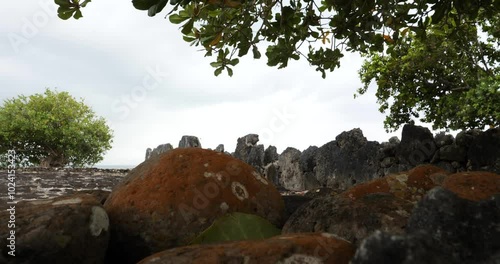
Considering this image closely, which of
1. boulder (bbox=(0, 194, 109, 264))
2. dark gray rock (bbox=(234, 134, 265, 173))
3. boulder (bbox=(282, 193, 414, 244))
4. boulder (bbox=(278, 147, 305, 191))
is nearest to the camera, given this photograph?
boulder (bbox=(282, 193, 414, 244))

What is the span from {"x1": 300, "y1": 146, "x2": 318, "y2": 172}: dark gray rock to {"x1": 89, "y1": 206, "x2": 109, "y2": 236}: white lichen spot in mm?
12567

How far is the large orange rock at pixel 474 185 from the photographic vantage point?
3390 mm

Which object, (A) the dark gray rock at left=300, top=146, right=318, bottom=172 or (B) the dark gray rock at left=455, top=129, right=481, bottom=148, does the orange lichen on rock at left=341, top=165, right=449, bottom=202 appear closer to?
(B) the dark gray rock at left=455, top=129, right=481, bottom=148

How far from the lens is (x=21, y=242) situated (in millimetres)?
3312

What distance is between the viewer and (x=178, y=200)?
12.6ft

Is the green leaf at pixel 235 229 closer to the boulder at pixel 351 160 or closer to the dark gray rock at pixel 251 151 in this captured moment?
the boulder at pixel 351 160

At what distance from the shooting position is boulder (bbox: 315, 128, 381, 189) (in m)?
13.8

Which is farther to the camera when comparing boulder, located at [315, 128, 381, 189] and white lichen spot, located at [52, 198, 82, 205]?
boulder, located at [315, 128, 381, 189]

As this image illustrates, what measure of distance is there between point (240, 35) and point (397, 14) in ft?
6.44

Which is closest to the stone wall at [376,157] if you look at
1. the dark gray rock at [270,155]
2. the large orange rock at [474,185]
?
the dark gray rock at [270,155]

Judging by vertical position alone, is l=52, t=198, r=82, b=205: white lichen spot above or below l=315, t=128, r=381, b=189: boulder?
below

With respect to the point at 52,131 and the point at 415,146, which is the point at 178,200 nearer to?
the point at 415,146

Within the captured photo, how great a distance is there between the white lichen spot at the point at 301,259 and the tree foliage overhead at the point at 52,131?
32064mm

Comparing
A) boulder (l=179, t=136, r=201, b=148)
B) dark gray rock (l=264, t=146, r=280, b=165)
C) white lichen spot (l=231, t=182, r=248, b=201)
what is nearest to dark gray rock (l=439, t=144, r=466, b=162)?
dark gray rock (l=264, t=146, r=280, b=165)
